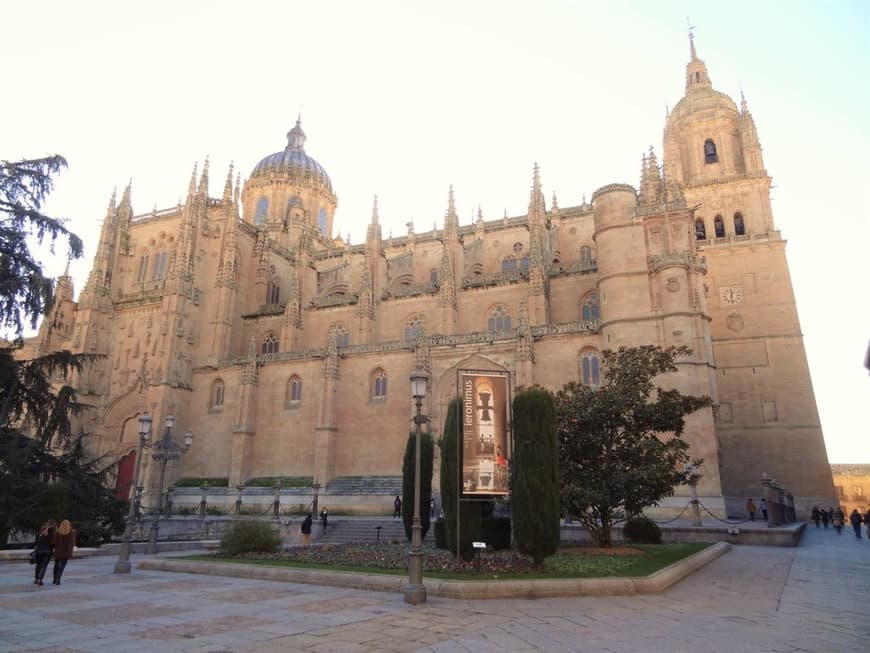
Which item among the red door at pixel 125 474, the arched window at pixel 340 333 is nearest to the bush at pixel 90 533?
the red door at pixel 125 474

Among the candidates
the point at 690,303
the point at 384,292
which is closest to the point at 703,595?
the point at 690,303

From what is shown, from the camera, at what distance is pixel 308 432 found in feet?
112

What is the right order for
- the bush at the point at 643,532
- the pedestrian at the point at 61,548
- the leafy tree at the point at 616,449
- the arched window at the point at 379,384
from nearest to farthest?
1. the pedestrian at the point at 61,548
2. the leafy tree at the point at 616,449
3. the bush at the point at 643,532
4. the arched window at the point at 379,384

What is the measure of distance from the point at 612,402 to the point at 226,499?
24.8 m

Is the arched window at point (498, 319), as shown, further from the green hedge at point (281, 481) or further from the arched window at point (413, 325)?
the green hedge at point (281, 481)

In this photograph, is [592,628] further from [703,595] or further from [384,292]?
[384,292]

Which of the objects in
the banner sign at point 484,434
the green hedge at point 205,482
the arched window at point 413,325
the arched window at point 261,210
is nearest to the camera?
the banner sign at point 484,434

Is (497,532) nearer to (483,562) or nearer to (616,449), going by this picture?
(483,562)

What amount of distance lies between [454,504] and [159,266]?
38.5 meters

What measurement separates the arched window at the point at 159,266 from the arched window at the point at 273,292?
7.70 m

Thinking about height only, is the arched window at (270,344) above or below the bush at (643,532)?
above

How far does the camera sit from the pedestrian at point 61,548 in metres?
11.6

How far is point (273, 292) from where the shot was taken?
46.5 meters

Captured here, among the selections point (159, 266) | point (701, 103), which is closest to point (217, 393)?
point (159, 266)
